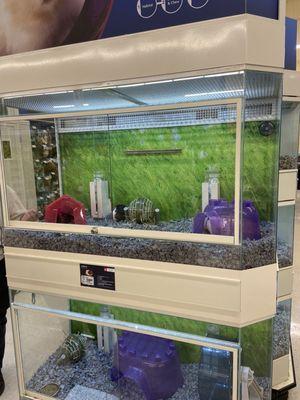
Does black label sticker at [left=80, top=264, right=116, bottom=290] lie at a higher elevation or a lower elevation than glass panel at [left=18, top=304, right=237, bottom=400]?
higher

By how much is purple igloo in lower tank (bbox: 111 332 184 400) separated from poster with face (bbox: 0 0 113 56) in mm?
1708

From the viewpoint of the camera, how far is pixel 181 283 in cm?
159

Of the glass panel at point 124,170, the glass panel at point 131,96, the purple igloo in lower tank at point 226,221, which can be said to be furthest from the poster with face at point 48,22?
the purple igloo in lower tank at point 226,221

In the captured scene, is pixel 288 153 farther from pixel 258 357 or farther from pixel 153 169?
pixel 258 357

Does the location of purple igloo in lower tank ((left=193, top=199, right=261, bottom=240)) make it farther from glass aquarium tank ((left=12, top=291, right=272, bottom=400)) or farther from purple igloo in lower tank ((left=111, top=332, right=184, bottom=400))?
purple igloo in lower tank ((left=111, top=332, right=184, bottom=400))

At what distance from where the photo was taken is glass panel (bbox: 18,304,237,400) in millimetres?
1905

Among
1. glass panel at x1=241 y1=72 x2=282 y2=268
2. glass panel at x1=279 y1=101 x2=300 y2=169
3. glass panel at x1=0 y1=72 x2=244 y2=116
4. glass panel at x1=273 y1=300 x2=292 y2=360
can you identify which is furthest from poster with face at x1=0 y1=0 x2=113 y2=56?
glass panel at x1=273 y1=300 x2=292 y2=360

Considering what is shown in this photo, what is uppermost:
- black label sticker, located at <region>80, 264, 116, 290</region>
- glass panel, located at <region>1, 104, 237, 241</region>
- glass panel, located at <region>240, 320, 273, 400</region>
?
glass panel, located at <region>1, 104, 237, 241</region>

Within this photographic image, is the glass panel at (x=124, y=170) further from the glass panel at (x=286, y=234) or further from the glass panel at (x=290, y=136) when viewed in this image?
the glass panel at (x=286, y=234)

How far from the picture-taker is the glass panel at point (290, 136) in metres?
2.16

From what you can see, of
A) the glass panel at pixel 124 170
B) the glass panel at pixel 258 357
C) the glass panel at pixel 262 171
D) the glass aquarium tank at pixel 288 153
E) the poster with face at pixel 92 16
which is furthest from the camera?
the glass aquarium tank at pixel 288 153

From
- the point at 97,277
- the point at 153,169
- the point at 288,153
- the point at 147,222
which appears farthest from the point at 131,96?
the point at 288,153

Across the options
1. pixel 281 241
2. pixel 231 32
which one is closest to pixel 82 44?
pixel 231 32

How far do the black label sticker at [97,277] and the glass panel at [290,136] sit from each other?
1.31 metres
